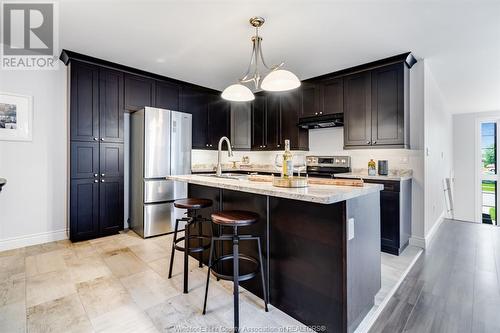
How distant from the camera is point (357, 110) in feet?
12.0

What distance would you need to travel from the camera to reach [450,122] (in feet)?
20.7

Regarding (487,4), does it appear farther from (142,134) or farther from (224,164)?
(224,164)

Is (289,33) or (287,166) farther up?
(289,33)

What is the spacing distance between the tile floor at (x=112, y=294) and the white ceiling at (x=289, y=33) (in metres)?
2.59

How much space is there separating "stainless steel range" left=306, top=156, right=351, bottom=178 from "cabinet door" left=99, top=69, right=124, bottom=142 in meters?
3.25

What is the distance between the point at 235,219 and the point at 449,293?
2.06m

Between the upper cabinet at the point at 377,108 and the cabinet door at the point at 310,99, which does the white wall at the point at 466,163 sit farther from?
the cabinet door at the point at 310,99

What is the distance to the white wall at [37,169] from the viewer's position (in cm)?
308

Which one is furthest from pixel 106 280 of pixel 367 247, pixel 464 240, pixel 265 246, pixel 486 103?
pixel 486 103

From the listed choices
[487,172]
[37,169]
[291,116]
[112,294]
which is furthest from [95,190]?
[487,172]

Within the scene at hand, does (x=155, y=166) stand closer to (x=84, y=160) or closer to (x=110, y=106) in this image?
(x=84, y=160)

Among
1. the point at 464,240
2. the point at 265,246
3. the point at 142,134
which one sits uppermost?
the point at 142,134

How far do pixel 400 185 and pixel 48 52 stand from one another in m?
4.92

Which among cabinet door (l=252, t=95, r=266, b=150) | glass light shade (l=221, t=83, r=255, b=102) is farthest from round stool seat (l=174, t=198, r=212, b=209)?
cabinet door (l=252, t=95, r=266, b=150)
